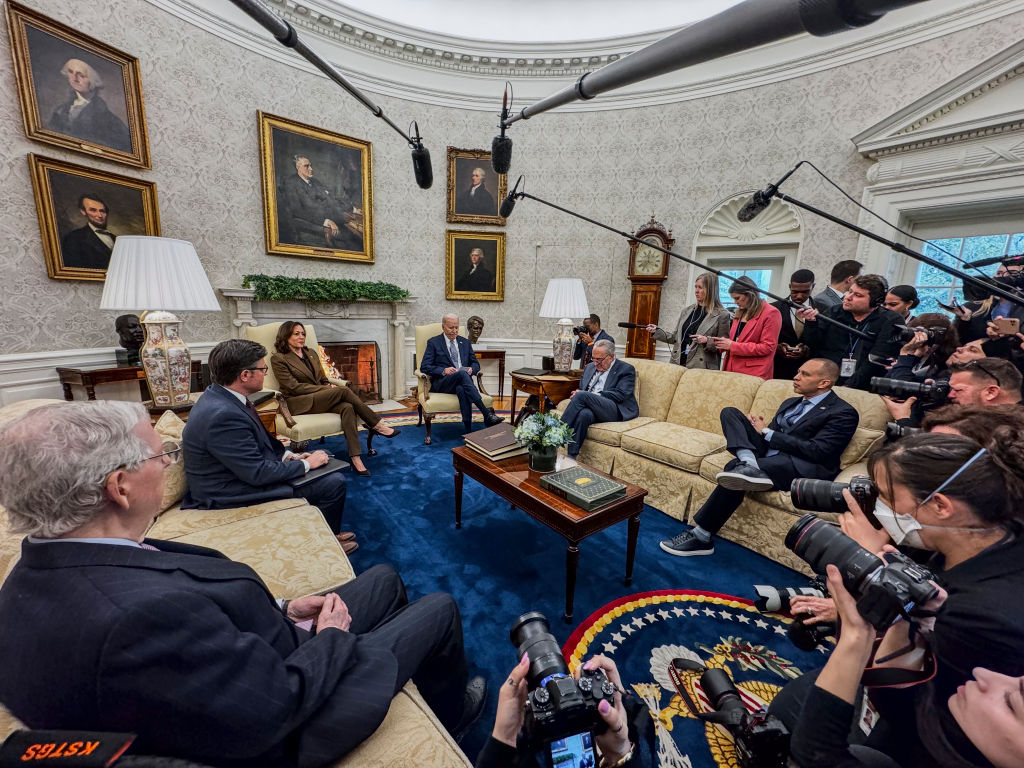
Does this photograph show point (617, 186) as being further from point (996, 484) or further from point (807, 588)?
point (996, 484)

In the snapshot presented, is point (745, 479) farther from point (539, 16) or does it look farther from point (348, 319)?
point (539, 16)

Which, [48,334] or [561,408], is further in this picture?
[561,408]

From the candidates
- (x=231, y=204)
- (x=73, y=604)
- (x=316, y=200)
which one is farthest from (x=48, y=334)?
(x=73, y=604)

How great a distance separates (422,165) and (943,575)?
248 centimetres

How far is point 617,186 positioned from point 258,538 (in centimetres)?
578

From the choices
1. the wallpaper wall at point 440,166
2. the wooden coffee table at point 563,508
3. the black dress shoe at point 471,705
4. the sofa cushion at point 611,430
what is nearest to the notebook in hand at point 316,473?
the wooden coffee table at point 563,508

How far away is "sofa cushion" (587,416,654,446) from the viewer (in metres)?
3.22

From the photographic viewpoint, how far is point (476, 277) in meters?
6.15

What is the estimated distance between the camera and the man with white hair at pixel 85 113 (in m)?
3.35

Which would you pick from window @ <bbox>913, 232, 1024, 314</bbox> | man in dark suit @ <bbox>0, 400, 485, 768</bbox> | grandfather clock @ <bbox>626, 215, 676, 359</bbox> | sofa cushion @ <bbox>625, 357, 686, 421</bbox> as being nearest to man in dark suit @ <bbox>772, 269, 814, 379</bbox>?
sofa cushion @ <bbox>625, 357, 686, 421</bbox>

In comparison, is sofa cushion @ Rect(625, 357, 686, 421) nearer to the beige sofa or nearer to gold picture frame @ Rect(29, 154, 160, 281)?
the beige sofa

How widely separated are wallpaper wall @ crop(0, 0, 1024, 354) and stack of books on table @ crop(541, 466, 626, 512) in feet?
13.6

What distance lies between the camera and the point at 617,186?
226 inches

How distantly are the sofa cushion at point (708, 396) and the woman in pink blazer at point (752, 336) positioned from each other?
0.22m
